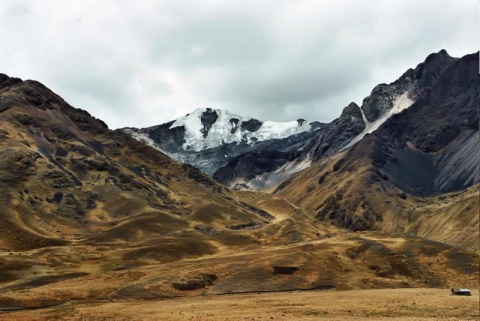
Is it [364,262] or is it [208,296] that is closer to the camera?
[208,296]

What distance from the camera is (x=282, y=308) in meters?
59.5

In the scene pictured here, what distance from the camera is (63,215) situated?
17825 centimetres

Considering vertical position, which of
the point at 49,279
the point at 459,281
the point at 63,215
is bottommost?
the point at 459,281

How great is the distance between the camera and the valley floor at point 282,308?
52.2 m

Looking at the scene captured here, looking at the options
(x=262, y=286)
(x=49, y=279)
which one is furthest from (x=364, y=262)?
(x=49, y=279)

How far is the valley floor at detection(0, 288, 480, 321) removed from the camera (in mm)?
52156

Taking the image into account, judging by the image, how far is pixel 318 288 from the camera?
87.7 metres

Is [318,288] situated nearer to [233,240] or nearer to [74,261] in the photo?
[74,261]

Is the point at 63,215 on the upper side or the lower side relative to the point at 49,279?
upper

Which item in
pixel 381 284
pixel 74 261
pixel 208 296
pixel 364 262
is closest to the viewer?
pixel 208 296

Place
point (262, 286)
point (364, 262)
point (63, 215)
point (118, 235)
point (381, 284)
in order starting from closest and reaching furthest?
point (262, 286)
point (381, 284)
point (364, 262)
point (118, 235)
point (63, 215)

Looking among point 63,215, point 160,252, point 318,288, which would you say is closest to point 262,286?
point 318,288

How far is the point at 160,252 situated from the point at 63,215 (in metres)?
60.6

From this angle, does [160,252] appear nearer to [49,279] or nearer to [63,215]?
[49,279]
